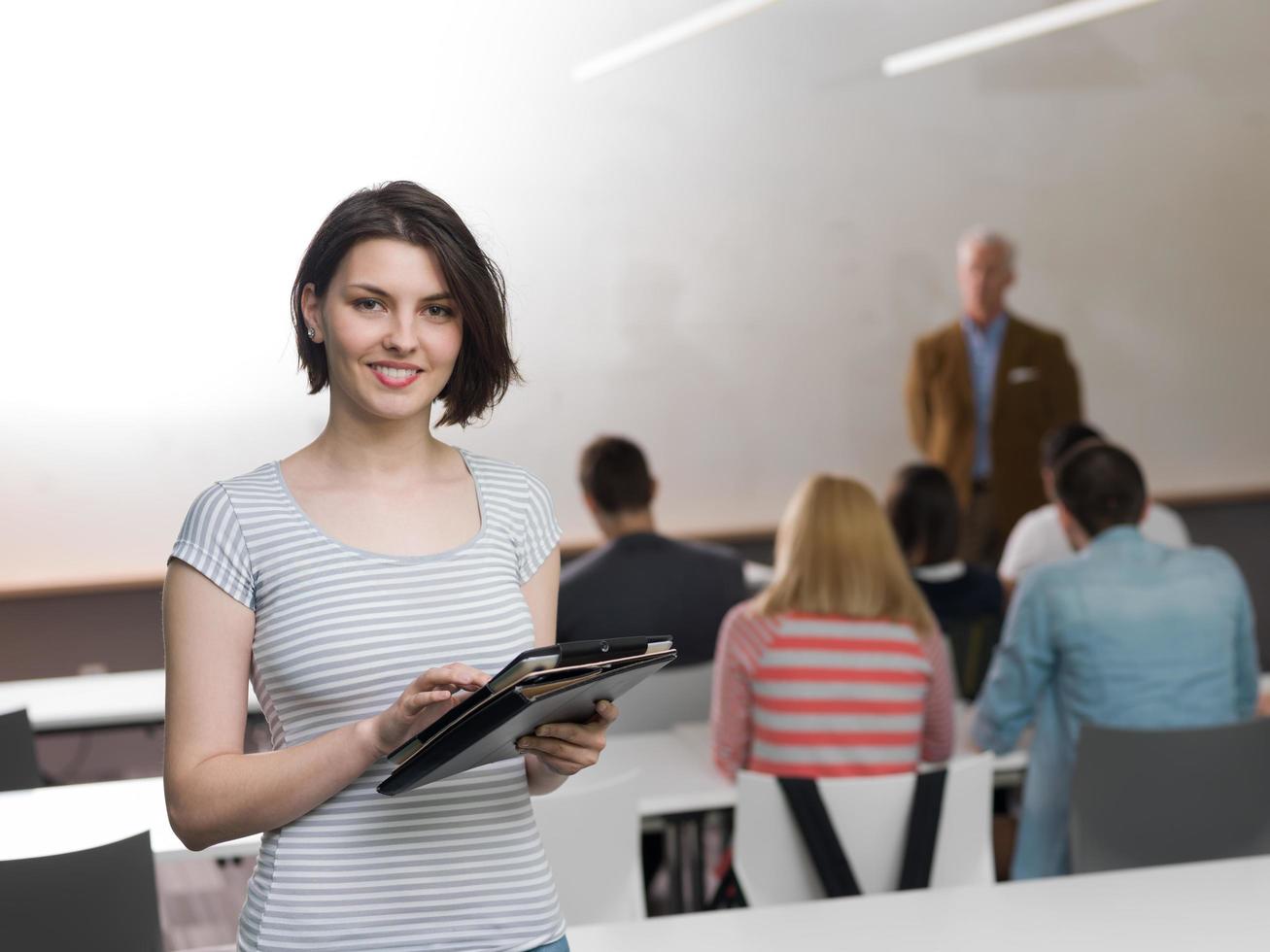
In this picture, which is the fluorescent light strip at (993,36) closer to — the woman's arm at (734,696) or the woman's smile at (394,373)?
the woman's arm at (734,696)

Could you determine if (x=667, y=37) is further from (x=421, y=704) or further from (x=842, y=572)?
(x=421, y=704)

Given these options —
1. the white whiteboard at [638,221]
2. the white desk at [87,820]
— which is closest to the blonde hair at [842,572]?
the white desk at [87,820]

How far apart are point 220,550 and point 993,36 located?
5.56 meters

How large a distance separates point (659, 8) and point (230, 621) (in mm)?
4939

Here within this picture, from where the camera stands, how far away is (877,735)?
2.52 meters

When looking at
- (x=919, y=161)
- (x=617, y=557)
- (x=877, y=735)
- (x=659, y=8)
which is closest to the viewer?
(x=877, y=735)

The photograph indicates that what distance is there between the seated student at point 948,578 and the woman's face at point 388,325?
2497mm

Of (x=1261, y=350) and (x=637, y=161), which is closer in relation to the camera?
(x=637, y=161)

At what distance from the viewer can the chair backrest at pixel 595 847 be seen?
6.82 feet

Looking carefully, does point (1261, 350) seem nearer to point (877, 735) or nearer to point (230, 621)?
point (877, 735)

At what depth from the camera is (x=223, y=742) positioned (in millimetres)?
1156

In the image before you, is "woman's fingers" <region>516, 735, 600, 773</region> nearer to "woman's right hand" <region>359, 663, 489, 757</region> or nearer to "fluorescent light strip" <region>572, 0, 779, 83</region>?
"woman's right hand" <region>359, 663, 489, 757</region>

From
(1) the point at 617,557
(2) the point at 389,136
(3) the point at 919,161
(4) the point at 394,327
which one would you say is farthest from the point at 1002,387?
(4) the point at 394,327

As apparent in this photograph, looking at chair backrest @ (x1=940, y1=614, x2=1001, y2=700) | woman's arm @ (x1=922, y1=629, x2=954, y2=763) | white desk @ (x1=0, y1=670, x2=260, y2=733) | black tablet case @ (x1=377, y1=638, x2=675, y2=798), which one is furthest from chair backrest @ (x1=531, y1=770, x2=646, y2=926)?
chair backrest @ (x1=940, y1=614, x2=1001, y2=700)
